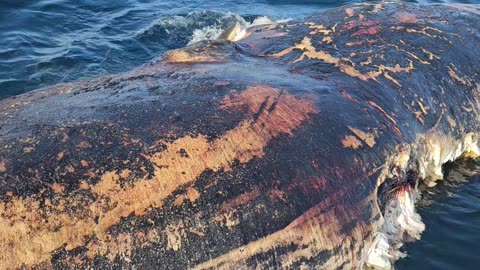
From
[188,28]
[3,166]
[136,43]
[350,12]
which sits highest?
[350,12]

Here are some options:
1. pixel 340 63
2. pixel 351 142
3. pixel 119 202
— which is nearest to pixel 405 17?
pixel 340 63

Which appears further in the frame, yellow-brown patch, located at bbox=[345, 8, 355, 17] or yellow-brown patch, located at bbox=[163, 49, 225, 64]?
yellow-brown patch, located at bbox=[345, 8, 355, 17]

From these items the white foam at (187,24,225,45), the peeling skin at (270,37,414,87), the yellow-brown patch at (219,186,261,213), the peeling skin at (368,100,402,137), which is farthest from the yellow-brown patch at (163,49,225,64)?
the white foam at (187,24,225,45)

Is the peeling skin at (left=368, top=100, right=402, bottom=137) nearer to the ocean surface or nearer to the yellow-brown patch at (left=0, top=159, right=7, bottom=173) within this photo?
the ocean surface

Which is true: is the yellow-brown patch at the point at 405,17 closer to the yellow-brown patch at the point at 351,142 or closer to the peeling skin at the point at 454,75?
the peeling skin at the point at 454,75

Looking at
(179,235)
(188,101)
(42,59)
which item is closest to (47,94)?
(188,101)

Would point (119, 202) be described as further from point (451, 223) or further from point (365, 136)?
point (451, 223)

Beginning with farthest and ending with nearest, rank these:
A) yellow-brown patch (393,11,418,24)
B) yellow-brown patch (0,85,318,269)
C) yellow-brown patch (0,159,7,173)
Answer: yellow-brown patch (393,11,418,24) < yellow-brown patch (0,159,7,173) < yellow-brown patch (0,85,318,269)

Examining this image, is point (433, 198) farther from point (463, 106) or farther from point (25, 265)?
point (25, 265)
